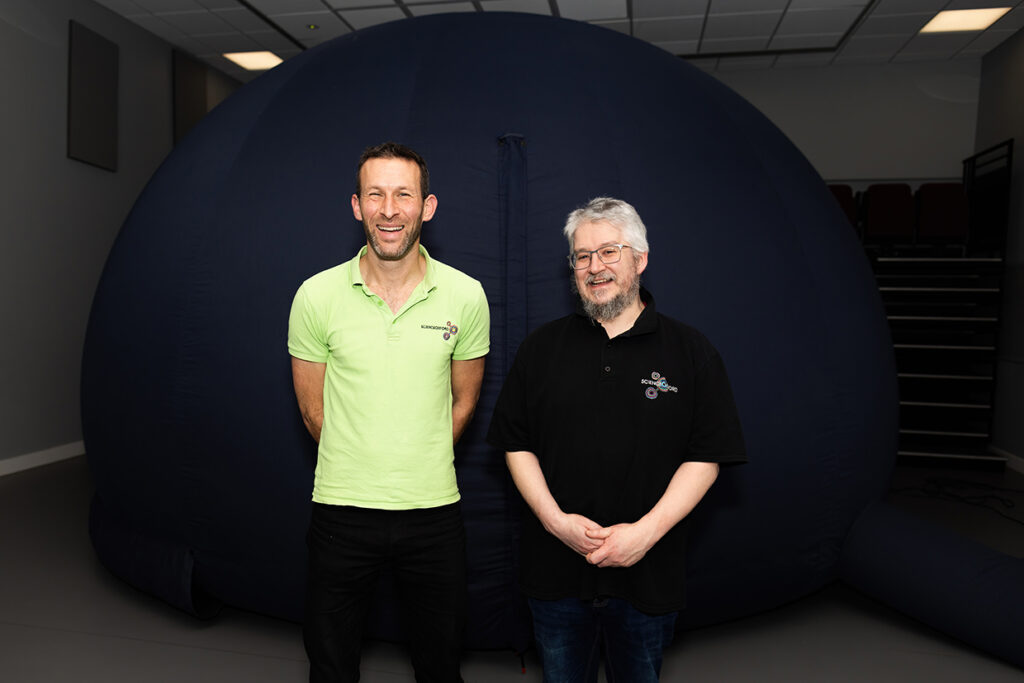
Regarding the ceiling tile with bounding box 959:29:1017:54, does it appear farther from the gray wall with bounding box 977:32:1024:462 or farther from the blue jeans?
the blue jeans

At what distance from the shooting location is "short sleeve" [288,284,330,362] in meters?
1.89

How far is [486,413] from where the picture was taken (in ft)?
7.82

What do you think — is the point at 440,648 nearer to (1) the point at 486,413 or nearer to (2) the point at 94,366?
(1) the point at 486,413

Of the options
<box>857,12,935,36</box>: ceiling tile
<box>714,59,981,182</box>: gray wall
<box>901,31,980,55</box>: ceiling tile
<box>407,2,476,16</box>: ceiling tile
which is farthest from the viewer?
<box>714,59,981,182</box>: gray wall

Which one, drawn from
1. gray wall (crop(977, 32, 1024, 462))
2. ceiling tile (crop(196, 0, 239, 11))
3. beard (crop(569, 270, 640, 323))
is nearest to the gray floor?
beard (crop(569, 270, 640, 323))

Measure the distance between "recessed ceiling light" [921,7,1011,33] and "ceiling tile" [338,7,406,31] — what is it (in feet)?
18.6

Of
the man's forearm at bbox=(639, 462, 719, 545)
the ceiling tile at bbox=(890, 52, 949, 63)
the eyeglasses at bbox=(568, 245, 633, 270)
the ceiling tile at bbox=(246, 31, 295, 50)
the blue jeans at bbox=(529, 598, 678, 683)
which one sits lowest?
the blue jeans at bbox=(529, 598, 678, 683)

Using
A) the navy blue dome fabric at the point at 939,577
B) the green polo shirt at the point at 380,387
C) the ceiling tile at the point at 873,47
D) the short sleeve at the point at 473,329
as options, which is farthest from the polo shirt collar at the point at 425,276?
the ceiling tile at the point at 873,47

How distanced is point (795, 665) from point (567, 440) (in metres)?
1.64

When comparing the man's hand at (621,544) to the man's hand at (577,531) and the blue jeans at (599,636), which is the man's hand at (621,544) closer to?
the man's hand at (577,531)

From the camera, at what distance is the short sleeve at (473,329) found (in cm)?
196

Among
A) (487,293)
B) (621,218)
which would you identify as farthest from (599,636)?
(487,293)

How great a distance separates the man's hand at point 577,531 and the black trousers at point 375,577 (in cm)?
39

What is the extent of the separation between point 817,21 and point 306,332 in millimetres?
7635
